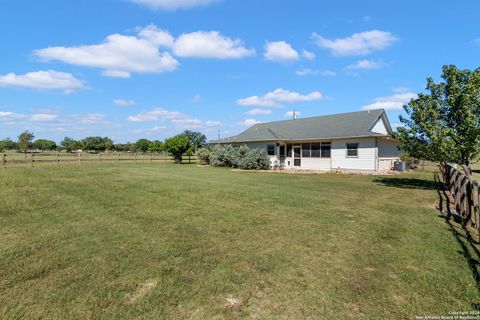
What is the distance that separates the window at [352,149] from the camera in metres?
19.7

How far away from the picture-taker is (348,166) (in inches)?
789

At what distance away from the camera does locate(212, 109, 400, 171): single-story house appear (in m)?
19.3

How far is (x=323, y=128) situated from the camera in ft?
74.0

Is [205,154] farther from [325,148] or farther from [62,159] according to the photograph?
[62,159]

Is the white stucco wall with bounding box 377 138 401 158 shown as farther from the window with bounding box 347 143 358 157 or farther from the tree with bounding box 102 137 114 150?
the tree with bounding box 102 137 114 150

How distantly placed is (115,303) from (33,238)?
289 cm

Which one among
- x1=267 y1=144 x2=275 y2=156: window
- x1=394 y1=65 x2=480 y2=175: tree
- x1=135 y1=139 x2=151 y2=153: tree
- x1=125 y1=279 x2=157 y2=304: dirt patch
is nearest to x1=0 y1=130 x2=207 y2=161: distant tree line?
x1=135 y1=139 x2=151 y2=153: tree

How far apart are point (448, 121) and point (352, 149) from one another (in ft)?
26.9

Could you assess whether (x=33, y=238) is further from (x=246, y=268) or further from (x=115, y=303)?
(x=246, y=268)

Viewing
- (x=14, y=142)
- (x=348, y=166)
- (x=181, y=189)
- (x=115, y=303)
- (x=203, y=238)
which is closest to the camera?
(x=115, y=303)

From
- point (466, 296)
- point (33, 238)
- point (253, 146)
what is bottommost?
point (466, 296)

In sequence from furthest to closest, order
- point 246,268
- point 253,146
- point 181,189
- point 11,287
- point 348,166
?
point 253,146 < point 348,166 < point 181,189 < point 246,268 < point 11,287

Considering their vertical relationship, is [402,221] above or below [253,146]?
below

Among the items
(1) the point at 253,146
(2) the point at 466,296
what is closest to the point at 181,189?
(2) the point at 466,296
